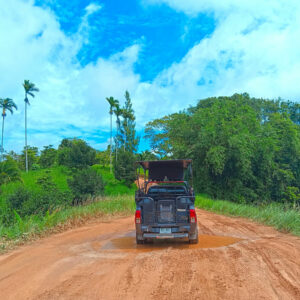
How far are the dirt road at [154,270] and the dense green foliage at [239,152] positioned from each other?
13.1 meters

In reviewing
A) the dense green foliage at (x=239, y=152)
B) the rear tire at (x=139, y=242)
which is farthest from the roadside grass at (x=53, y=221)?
the dense green foliage at (x=239, y=152)

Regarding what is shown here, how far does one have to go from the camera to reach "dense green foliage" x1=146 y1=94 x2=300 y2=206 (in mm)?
20891

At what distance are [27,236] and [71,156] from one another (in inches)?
1114

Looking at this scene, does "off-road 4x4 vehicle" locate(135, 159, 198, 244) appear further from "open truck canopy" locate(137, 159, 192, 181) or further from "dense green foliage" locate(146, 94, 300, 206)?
"dense green foliage" locate(146, 94, 300, 206)

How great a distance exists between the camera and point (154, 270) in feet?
16.8

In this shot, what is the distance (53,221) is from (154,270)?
252 inches

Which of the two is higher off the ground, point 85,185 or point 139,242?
point 85,185

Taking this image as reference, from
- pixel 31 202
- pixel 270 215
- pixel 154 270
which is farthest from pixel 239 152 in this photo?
pixel 154 270

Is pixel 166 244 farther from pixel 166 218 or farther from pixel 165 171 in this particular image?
pixel 165 171

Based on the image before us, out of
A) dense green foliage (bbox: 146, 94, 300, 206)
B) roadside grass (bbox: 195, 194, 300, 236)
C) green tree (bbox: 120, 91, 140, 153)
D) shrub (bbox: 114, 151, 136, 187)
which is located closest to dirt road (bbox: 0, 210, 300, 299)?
roadside grass (bbox: 195, 194, 300, 236)

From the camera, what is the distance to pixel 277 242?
285 inches

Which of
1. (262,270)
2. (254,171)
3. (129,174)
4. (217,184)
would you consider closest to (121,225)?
(262,270)

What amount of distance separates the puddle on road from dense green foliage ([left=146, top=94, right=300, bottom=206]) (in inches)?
478

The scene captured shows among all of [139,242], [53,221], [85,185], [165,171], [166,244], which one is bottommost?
[166,244]
